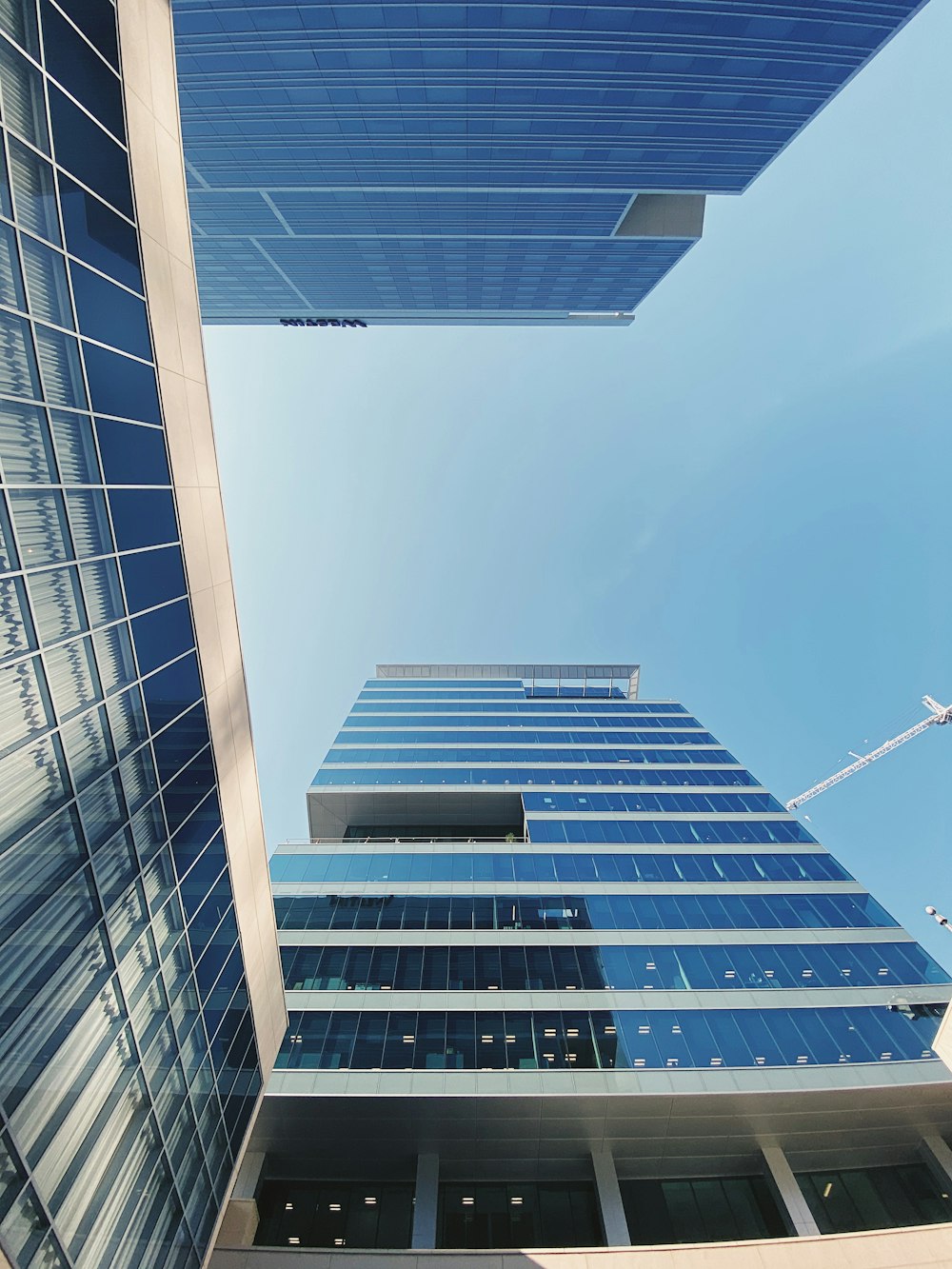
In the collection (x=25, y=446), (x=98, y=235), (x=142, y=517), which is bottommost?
(x=142, y=517)

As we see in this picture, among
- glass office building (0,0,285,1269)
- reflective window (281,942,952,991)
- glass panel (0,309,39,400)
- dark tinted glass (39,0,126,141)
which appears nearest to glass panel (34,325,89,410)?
glass office building (0,0,285,1269)

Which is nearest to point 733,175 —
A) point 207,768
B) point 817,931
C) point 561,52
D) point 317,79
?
point 561,52

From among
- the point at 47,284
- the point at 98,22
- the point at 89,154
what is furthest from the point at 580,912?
the point at 98,22

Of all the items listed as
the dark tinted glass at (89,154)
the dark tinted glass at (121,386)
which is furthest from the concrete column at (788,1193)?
the dark tinted glass at (89,154)

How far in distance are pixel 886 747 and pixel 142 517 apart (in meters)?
122

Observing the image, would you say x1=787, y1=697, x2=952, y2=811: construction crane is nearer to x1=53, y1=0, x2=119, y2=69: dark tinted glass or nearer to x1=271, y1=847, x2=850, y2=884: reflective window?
x1=271, y1=847, x2=850, y2=884: reflective window

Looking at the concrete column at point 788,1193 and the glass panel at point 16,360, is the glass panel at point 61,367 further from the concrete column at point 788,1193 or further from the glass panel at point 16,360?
the concrete column at point 788,1193

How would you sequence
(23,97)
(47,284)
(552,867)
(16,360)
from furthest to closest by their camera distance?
(552,867) → (47,284) → (23,97) → (16,360)

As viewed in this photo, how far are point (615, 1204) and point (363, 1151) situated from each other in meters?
10.3

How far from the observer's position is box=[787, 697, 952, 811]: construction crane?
3612 inches

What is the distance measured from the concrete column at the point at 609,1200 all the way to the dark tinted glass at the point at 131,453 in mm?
29212

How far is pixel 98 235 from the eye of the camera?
34.5 ft

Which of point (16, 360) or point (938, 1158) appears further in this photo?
point (938, 1158)

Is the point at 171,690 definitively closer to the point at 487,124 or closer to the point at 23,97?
the point at 23,97
